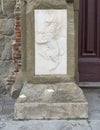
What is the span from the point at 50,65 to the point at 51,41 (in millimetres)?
326

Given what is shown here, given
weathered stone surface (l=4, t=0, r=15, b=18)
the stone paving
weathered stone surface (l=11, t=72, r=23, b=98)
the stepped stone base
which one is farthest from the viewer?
weathered stone surface (l=4, t=0, r=15, b=18)

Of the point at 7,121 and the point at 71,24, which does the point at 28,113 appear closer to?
the point at 7,121

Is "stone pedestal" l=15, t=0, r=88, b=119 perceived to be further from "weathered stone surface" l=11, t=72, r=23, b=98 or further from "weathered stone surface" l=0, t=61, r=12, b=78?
"weathered stone surface" l=0, t=61, r=12, b=78

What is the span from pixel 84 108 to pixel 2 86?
1.99 meters

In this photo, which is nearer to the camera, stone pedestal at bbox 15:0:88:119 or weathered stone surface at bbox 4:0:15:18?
stone pedestal at bbox 15:0:88:119

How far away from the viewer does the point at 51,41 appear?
18.4ft

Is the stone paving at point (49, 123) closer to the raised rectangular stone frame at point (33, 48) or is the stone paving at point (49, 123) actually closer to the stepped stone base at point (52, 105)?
the stepped stone base at point (52, 105)

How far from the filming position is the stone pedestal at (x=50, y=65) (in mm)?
5492

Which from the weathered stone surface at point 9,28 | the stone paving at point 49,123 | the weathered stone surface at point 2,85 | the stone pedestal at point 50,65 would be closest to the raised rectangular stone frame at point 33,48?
the stone pedestal at point 50,65

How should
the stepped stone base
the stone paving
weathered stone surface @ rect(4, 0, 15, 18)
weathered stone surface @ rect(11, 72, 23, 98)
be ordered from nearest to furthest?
the stone paving
the stepped stone base
weathered stone surface @ rect(11, 72, 23, 98)
weathered stone surface @ rect(4, 0, 15, 18)

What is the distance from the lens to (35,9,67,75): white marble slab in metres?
5.55

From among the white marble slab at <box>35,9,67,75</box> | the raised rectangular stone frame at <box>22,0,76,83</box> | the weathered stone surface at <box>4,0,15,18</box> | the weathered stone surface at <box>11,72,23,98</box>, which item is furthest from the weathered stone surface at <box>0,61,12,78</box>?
the white marble slab at <box>35,9,67,75</box>

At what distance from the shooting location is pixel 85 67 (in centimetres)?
720

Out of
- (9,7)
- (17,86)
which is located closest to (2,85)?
(17,86)
